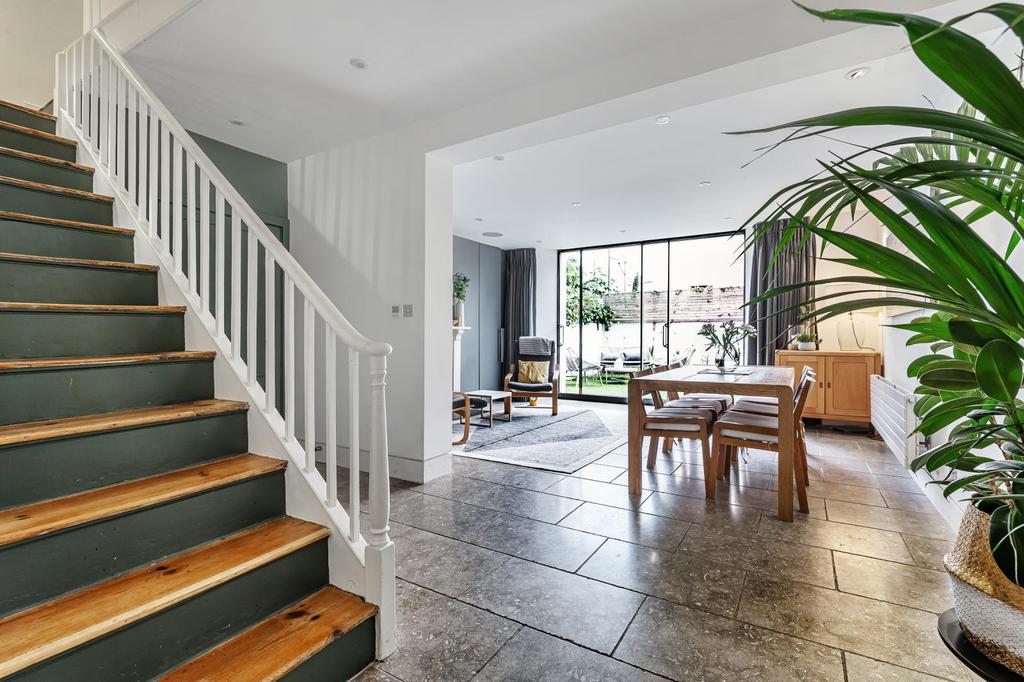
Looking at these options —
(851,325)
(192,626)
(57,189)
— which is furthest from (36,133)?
(851,325)

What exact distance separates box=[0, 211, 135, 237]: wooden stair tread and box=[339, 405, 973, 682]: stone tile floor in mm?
2002

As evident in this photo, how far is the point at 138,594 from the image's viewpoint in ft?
4.24

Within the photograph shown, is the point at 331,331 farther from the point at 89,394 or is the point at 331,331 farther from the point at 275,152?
the point at 275,152

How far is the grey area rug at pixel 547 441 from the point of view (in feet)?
13.2

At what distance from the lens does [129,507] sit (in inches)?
55.3

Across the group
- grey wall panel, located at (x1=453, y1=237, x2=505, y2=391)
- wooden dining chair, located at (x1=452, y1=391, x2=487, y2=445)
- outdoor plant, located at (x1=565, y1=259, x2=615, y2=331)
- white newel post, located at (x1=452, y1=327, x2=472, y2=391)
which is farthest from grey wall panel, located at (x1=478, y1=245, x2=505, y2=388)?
wooden dining chair, located at (x1=452, y1=391, x2=487, y2=445)

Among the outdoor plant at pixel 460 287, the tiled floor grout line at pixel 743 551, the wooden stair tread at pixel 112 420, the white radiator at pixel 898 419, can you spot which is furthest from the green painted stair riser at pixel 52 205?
the white radiator at pixel 898 419

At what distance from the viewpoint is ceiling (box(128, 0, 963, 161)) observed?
7.41ft

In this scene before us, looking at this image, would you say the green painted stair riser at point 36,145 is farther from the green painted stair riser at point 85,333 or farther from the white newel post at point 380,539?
the white newel post at point 380,539

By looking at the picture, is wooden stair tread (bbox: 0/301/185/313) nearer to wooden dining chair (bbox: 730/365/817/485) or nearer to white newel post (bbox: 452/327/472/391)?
wooden dining chair (bbox: 730/365/817/485)

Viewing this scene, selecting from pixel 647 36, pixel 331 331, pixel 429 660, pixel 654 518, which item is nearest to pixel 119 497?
pixel 331 331

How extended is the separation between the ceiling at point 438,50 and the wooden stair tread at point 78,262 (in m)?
1.28

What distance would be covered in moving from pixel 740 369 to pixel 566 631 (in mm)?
2987

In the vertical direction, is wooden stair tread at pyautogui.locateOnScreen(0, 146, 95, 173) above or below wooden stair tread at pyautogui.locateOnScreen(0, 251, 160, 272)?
above
